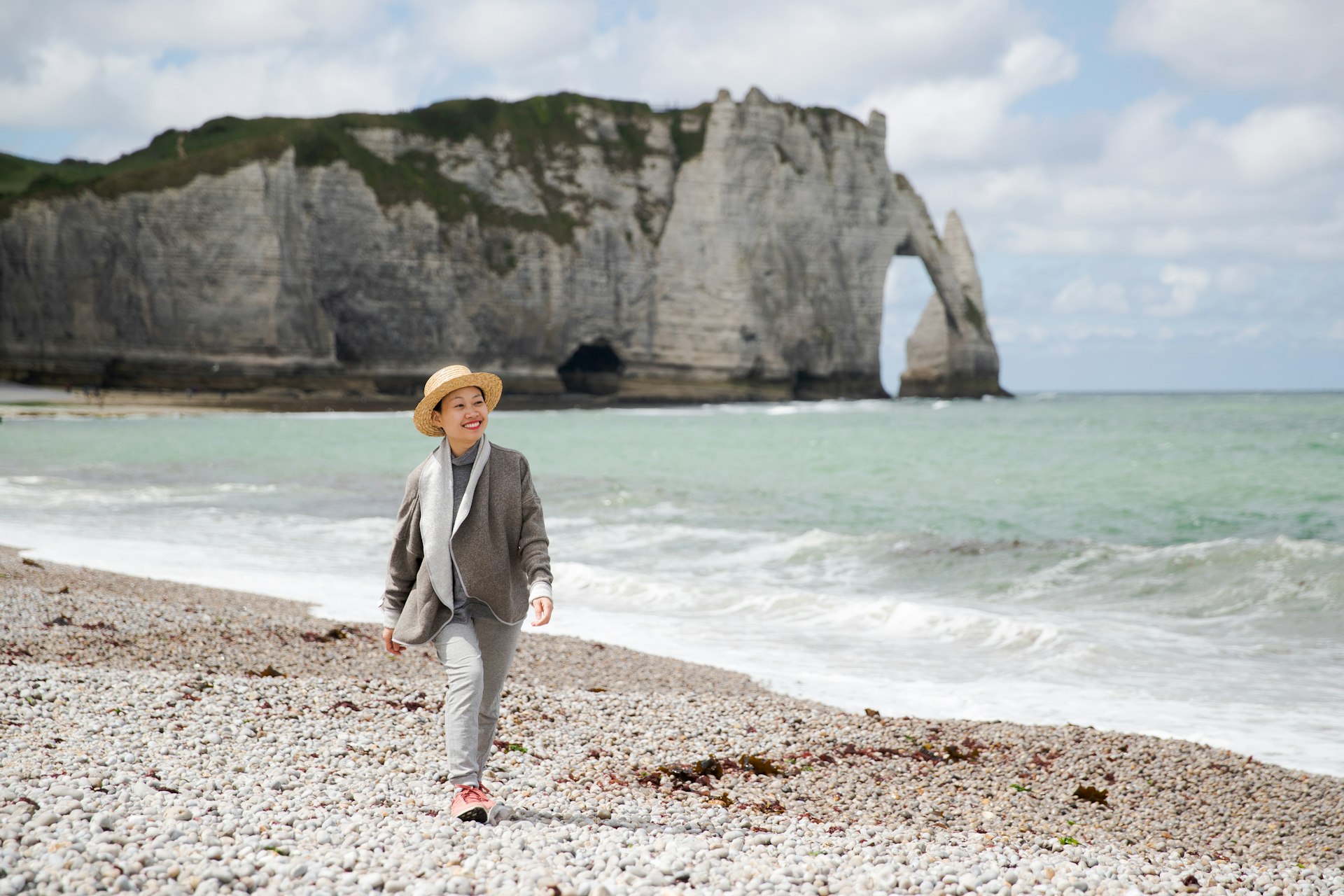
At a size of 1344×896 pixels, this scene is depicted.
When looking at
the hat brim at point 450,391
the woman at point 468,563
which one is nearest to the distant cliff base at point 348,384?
the hat brim at point 450,391

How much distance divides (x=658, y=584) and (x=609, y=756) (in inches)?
250

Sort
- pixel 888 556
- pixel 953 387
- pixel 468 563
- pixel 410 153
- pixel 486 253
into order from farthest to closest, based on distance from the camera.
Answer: pixel 953 387 → pixel 486 253 → pixel 410 153 → pixel 888 556 → pixel 468 563

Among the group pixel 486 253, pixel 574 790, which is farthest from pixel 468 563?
pixel 486 253

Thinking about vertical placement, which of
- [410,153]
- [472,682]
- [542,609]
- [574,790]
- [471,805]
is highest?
[410,153]

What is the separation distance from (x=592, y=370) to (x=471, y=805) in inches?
2671

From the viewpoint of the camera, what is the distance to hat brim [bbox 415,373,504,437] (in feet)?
12.3

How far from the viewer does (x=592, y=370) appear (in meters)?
71.1

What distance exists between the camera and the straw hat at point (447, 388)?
3.76 meters

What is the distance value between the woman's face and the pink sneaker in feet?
4.06

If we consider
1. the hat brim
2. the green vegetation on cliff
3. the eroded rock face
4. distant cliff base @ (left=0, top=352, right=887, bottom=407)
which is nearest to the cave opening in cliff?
distant cliff base @ (left=0, top=352, right=887, bottom=407)

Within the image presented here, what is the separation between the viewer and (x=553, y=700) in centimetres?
613

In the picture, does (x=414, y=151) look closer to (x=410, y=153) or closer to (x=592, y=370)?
(x=410, y=153)

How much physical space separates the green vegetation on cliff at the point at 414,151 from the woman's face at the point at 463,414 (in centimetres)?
5837

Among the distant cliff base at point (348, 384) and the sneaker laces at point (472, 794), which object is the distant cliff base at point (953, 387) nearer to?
the distant cliff base at point (348, 384)
